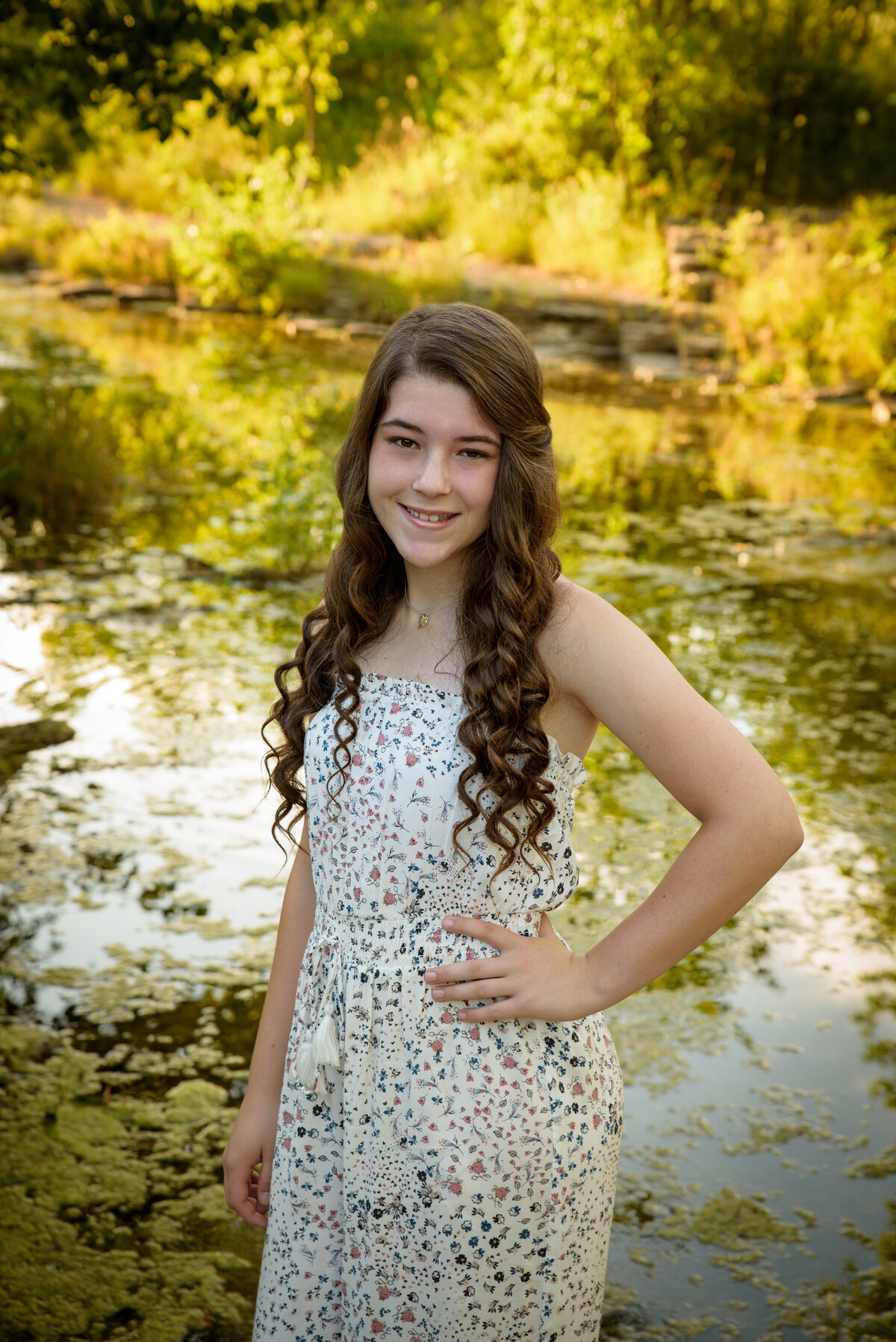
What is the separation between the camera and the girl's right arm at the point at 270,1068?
173 cm

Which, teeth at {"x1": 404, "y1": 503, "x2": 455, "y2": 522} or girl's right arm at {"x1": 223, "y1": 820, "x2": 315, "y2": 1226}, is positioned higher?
teeth at {"x1": 404, "y1": 503, "x2": 455, "y2": 522}

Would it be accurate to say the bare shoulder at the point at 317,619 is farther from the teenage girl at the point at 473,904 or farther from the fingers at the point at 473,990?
the fingers at the point at 473,990

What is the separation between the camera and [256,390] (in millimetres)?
9992

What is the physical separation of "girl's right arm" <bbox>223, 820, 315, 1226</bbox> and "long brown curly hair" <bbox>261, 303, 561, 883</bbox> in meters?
0.29

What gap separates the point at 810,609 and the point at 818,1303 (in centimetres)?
413

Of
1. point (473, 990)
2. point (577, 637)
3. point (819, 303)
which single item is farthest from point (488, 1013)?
point (819, 303)

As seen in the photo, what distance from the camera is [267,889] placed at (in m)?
3.58

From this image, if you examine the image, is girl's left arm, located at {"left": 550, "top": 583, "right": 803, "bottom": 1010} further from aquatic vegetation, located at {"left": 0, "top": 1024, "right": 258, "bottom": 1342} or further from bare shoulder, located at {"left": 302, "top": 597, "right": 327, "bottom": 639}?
aquatic vegetation, located at {"left": 0, "top": 1024, "right": 258, "bottom": 1342}

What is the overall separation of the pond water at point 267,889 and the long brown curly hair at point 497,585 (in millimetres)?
1327

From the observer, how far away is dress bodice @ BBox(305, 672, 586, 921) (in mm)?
1512

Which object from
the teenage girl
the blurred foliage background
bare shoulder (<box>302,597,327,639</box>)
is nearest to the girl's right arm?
the teenage girl

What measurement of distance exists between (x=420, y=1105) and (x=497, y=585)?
25.5 inches

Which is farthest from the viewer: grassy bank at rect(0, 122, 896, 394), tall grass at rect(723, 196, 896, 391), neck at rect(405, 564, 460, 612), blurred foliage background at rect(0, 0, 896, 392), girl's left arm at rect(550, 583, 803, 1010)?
blurred foliage background at rect(0, 0, 896, 392)

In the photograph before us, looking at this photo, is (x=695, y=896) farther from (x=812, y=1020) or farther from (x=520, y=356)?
(x=812, y=1020)
